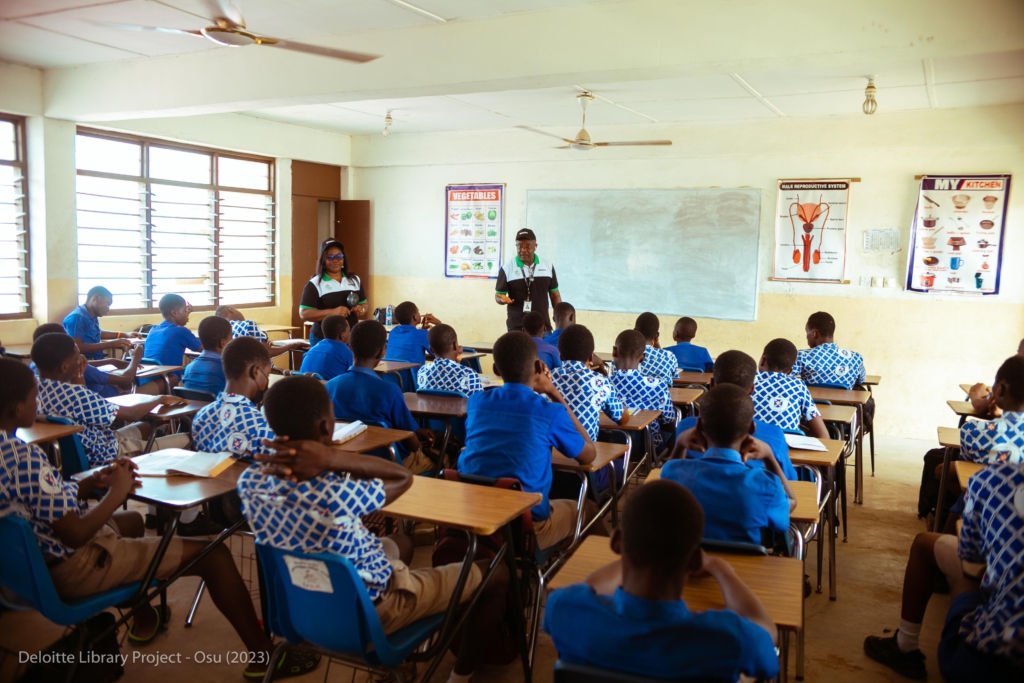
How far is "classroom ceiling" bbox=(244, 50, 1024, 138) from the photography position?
18.1 feet

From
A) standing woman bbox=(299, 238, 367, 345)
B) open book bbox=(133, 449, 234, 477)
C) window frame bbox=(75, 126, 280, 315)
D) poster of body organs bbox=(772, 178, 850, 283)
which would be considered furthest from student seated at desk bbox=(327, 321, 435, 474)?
poster of body organs bbox=(772, 178, 850, 283)

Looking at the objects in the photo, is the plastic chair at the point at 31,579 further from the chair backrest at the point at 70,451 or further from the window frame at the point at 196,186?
the window frame at the point at 196,186

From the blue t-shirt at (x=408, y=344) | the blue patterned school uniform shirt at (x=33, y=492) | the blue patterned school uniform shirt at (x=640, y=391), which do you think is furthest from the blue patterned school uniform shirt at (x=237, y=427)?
the blue t-shirt at (x=408, y=344)

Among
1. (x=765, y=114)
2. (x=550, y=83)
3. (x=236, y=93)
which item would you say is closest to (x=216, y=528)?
(x=550, y=83)

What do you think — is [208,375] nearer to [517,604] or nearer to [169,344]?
[169,344]

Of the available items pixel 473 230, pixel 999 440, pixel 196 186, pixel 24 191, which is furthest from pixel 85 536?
pixel 473 230

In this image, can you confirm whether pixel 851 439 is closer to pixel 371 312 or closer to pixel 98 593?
pixel 98 593

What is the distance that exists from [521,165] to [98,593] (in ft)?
23.7

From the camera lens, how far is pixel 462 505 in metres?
2.30

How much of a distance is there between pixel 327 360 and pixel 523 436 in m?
2.27

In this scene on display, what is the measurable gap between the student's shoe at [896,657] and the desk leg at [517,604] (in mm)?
1316

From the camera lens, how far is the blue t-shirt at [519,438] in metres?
2.72

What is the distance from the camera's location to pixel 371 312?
32.9ft

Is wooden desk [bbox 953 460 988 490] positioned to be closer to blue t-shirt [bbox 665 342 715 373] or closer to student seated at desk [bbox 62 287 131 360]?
blue t-shirt [bbox 665 342 715 373]
